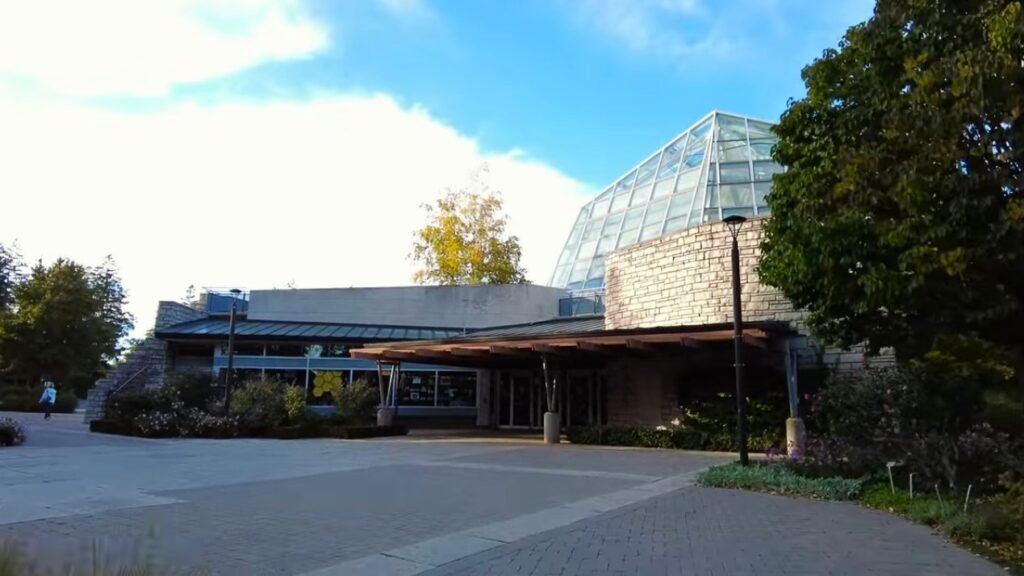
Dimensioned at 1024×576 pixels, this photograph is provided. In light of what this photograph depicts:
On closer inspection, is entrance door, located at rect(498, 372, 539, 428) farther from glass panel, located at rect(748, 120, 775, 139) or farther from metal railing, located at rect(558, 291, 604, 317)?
glass panel, located at rect(748, 120, 775, 139)

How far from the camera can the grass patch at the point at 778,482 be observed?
978cm

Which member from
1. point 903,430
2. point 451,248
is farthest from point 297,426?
point 451,248

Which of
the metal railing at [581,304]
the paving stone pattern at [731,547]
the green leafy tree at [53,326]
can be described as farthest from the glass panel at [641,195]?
the green leafy tree at [53,326]

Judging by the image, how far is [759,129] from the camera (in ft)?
125

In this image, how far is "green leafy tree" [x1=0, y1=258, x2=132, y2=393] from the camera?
40062mm

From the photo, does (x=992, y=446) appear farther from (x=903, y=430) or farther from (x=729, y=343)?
(x=729, y=343)

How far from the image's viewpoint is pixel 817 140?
443 inches

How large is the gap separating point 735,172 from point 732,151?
238cm

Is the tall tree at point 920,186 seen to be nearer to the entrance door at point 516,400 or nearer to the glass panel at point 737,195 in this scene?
the entrance door at point 516,400

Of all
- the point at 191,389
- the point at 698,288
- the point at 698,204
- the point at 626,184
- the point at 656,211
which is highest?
the point at 626,184

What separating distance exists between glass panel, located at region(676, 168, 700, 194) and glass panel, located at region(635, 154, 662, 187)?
3.23 m

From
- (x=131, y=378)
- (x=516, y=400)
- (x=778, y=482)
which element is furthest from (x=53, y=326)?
(x=778, y=482)

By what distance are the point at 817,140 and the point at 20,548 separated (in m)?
11.2

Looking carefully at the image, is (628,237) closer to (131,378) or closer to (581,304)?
(581,304)
